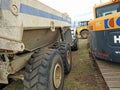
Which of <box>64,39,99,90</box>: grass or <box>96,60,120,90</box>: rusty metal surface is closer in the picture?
<box>96,60,120,90</box>: rusty metal surface

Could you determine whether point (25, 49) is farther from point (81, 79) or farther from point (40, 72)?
point (81, 79)

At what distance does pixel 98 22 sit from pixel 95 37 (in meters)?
0.46

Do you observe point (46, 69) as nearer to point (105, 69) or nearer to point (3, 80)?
point (3, 80)

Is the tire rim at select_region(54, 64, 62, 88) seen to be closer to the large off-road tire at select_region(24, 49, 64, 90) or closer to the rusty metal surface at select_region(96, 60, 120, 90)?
the large off-road tire at select_region(24, 49, 64, 90)

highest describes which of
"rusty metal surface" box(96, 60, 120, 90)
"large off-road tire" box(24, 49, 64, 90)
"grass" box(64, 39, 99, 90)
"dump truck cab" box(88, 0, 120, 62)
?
"dump truck cab" box(88, 0, 120, 62)

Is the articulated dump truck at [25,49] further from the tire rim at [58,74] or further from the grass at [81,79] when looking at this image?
the grass at [81,79]

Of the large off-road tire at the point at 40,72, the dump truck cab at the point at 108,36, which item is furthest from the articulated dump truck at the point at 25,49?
the dump truck cab at the point at 108,36

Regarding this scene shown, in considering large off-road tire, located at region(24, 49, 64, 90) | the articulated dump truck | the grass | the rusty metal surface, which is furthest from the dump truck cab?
large off-road tire, located at region(24, 49, 64, 90)

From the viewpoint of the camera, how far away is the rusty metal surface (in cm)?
380

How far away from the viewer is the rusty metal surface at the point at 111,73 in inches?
150

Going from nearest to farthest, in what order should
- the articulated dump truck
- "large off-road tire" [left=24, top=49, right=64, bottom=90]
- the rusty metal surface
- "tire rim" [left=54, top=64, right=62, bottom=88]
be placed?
1. the articulated dump truck
2. "large off-road tire" [left=24, top=49, right=64, bottom=90]
3. the rusty metal surface
4. "tire rim" [left=54, top=64, right=62, bottom=88]

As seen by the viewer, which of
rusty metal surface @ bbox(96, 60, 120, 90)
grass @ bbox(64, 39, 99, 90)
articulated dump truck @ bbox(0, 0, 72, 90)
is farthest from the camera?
grass @ bbox(64, 39, 99, 90)

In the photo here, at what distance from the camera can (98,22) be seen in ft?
15.3

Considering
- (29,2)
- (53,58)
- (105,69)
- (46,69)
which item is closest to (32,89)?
(46,69)
